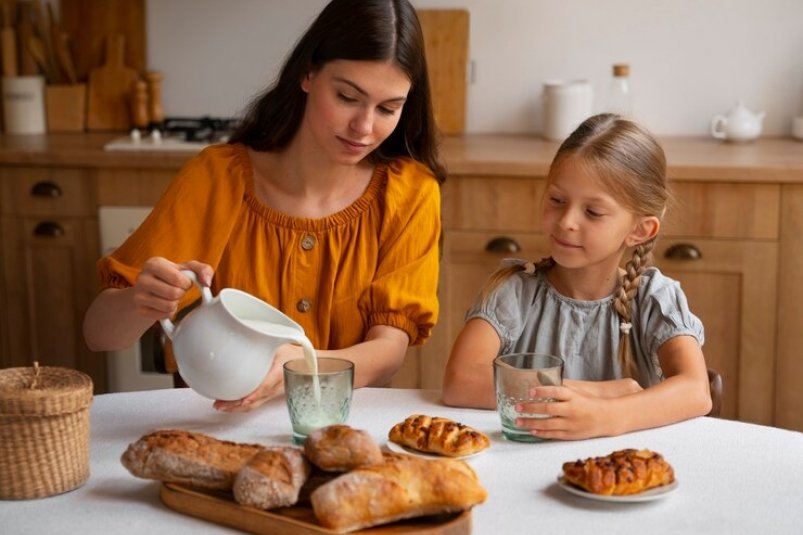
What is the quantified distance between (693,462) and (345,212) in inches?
33.0

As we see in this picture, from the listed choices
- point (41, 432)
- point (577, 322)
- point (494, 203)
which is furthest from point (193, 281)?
point (494, 203)

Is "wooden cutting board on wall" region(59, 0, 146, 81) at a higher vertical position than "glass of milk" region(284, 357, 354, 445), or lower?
higher

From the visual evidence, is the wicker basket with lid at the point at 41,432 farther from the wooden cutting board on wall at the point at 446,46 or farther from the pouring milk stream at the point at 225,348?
the wooden cutting board on wall at the point at 446,46

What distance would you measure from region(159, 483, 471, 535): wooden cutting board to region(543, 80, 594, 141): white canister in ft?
7.43

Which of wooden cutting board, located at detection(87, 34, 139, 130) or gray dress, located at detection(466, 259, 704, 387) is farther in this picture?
wooden cutting board, located at detection(87, 34, 139, 130)

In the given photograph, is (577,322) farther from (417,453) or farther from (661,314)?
(417,453)

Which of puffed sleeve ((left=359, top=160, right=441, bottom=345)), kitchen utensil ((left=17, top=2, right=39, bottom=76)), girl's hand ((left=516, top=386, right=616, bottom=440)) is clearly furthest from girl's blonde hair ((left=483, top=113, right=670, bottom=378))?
kitchen utensil ((left=17, top=2, right=39, bottom=76))

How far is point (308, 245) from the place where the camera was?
6.61 feet

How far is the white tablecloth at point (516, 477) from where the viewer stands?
1212 millimetres

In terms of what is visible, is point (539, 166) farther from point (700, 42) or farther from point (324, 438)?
point (324, 438)

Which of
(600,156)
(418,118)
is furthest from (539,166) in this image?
(600,156)

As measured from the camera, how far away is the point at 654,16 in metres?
3.41

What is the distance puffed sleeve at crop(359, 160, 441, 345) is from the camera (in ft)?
6.38

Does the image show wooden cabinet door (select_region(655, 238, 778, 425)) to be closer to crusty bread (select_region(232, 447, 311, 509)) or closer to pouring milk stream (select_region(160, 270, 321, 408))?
pouring milk stream (select_region(160, 270, 321, 408))
